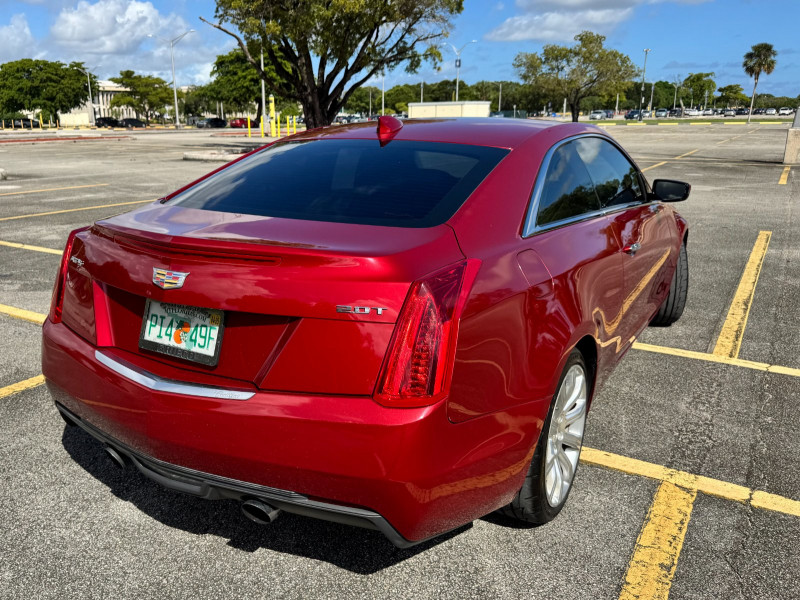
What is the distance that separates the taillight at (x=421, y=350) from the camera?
2.03m

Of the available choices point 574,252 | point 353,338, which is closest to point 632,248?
point 574,252

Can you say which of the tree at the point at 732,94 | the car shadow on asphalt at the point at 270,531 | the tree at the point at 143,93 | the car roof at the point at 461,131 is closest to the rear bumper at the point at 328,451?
the car shadow on asphalt at the point at 270,531

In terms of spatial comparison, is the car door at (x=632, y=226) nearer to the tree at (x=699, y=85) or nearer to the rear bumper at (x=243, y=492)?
the rear bumper at (x=243, y=492)

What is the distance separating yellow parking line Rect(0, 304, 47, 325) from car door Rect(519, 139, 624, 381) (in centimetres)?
407

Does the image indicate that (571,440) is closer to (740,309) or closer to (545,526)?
(545,526)

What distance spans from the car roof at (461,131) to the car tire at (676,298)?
6.69 feet

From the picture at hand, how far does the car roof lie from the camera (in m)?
3.06

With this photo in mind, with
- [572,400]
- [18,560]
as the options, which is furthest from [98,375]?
[572,400]

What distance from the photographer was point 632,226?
145 inches

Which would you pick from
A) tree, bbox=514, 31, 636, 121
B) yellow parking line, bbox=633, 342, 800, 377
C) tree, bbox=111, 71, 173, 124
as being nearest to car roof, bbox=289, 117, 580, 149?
yellow parking line, bbox=633, 342, 800, 377

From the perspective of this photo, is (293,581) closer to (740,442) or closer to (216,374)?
(216,374)

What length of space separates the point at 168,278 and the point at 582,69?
76583mm

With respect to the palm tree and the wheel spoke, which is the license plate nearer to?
the wheel spoke

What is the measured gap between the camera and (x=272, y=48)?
25.1 metres
